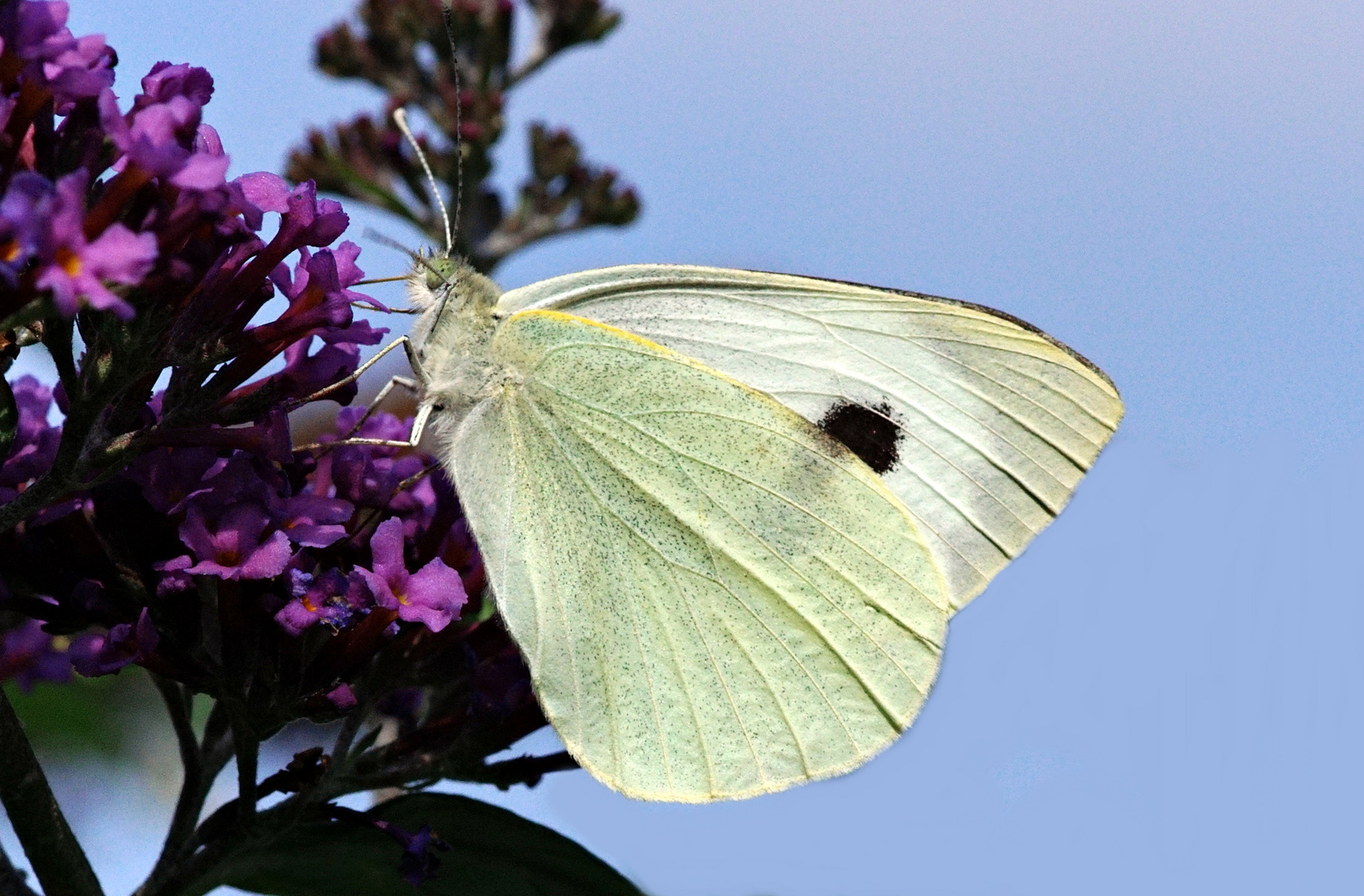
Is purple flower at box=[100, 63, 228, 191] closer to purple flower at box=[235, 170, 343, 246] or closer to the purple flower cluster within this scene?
the purple flower cluster

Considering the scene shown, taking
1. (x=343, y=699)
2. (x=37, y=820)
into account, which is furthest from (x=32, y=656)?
(x=343, y=699)

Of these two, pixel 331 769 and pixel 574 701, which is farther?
pixel 574 701

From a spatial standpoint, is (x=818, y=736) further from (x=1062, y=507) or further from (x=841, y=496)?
(x=1062, y=507)

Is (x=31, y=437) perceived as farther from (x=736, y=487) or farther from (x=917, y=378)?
(x=917, y=378)

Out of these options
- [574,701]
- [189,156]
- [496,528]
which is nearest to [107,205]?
[189,156]

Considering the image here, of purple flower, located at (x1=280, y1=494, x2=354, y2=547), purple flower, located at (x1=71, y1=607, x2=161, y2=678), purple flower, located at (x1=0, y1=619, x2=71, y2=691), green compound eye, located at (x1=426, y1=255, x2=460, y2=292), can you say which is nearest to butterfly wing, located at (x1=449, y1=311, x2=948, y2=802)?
green compound eye, located at (x1=426, y1=255, x2=460, y2=292)
